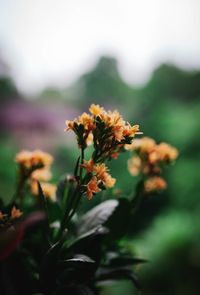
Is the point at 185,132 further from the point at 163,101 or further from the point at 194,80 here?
the point at 194,80

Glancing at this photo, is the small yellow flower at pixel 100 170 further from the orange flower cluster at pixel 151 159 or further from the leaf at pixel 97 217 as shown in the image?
the orange flower cluster at pixel 151 159

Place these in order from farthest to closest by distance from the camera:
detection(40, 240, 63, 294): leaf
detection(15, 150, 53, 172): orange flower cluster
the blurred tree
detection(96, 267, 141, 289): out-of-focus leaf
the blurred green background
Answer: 1. the blurred tree
2. the blurred green background
3. detection(15, 150, 53, 172): orange flower cluster
4. detection(96, 267, 141, 289): out-of-focus leaf
5. detection(40, 240, 63, 294): leaf

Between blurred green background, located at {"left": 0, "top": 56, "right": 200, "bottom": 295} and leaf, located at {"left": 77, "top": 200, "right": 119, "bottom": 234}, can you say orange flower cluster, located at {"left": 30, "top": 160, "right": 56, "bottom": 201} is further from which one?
blurred green background, located at {"left": 0, "top": 56, "right": 200, "bottom": 295}

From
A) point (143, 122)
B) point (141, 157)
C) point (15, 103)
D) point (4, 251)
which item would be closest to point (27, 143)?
point (15, 103)

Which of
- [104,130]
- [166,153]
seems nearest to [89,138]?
[104,130]

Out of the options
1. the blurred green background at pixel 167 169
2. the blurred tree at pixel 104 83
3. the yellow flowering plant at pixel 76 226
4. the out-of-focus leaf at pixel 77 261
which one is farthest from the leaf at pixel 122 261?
the blurred tree at pixel 104 83

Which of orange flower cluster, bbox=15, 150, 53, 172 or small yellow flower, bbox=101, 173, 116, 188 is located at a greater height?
orange flower cluster, bbox=15, 150, 53, 172

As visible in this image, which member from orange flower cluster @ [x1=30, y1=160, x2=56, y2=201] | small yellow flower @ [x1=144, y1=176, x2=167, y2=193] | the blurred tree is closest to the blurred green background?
small yellow flower @ [x1=144, y1=176, x2=167, y2=193]
